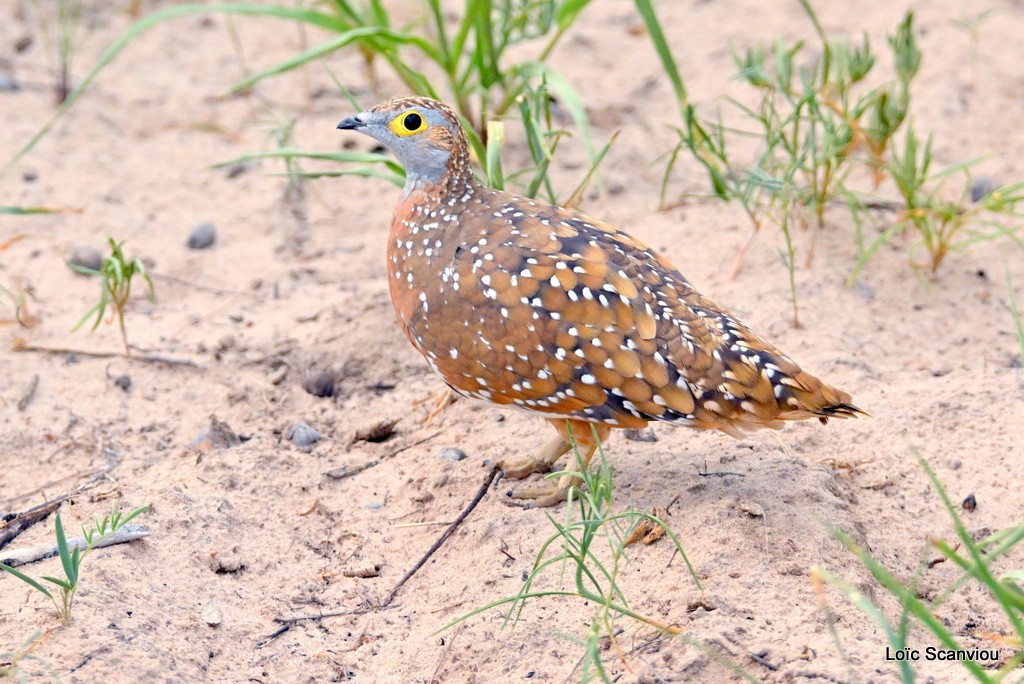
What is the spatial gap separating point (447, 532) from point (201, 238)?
2.92 metres

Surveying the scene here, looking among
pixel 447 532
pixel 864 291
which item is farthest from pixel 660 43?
pixel 447 532

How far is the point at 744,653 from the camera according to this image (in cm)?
337

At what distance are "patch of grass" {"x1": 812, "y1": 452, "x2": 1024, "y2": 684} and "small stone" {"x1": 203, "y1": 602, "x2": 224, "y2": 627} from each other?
198 cm

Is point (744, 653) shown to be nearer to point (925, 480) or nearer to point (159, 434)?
point (925, 480)

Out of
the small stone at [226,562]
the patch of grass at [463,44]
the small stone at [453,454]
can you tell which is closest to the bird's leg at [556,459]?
the small stone at [453,454]

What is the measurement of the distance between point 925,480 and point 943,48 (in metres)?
4.09

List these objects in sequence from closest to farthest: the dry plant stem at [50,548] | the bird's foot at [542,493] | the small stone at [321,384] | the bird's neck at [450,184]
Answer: the dry plant stem at [50,548] → the bird's foot at [542,493] → the bird's neck at [450,184] → the small stone at [321,384]

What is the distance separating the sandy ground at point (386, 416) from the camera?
12.2 ft

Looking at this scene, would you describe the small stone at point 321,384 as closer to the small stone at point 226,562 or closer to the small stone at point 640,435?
the small stone at point 226,562

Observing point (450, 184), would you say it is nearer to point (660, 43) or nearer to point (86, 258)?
point (660, 43)

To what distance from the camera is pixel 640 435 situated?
4816 millimetres

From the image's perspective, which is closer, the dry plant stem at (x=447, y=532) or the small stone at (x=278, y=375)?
the dry plant stem at (x=447, y=532)

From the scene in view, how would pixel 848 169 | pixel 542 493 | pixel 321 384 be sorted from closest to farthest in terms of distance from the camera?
pixel 542 493 < pixel 321 384 < pixel 848 169

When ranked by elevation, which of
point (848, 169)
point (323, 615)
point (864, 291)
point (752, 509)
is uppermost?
point (848, 169)
